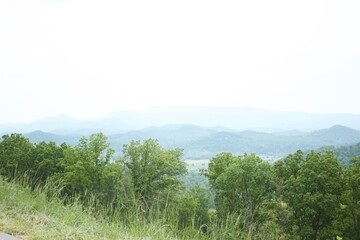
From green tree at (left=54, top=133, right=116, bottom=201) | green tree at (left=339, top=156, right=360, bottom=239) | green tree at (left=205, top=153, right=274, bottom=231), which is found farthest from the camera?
green tree at (left=54, top=133, right=116, bottom=201)

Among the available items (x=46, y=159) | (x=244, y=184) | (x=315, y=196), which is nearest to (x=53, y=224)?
(x=315, y=196)

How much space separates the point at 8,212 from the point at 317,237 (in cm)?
2658

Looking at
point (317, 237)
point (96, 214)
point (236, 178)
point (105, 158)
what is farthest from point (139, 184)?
point (96, 214)

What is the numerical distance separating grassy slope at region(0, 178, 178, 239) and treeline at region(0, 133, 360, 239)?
464 inches

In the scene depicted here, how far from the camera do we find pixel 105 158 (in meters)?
41.1

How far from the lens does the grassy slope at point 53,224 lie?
4.02 m

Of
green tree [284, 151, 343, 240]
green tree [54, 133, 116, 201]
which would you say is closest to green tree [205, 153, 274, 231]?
green tree [284, 151, 343, 240]

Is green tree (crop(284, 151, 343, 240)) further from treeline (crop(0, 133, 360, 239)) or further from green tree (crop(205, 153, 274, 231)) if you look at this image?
green tree (crop(205, 153, 274, 231))

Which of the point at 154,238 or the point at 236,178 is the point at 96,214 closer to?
the point at 154,238

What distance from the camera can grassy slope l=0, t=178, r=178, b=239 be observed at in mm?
4020

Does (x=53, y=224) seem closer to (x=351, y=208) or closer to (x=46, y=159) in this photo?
(x=351, y=208)

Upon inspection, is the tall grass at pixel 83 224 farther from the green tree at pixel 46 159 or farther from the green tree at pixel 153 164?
the green tree at pixel 46 159

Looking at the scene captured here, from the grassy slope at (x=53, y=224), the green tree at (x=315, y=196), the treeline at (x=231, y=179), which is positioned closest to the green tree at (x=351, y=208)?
the treeline at (x=231, y=179)

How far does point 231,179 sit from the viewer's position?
112 feet
